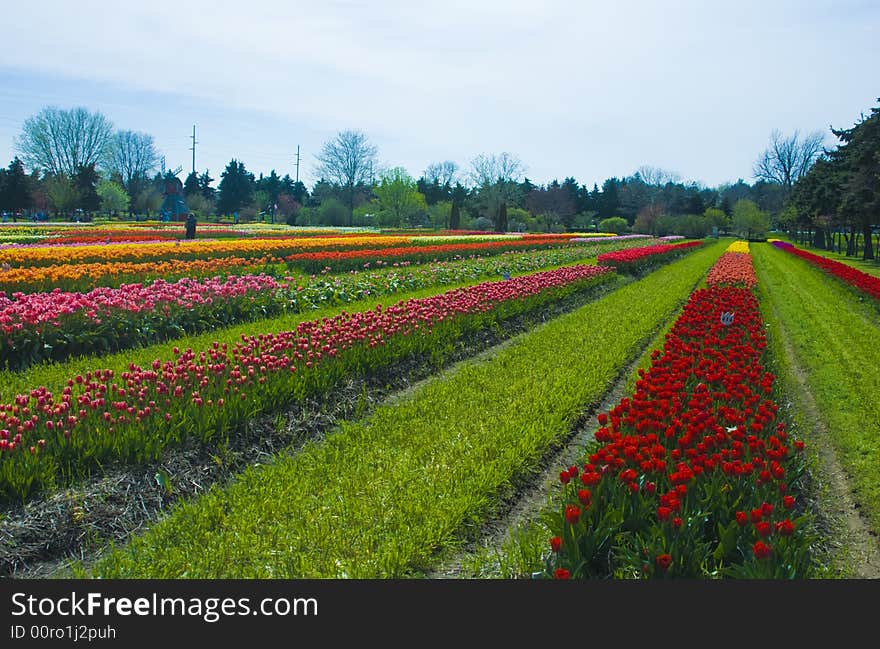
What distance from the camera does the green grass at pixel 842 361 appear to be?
591cm

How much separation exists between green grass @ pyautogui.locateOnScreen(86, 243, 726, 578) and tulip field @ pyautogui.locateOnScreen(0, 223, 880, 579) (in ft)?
0.07

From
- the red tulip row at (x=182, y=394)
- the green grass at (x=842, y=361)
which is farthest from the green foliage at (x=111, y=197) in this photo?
the red tulip row at (x=182, y=394)

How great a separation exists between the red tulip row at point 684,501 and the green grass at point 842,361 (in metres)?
1.59

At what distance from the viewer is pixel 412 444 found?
221 inches

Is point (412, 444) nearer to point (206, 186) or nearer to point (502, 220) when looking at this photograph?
point (502, 220)

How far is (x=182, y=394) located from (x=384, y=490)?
2.03 meters

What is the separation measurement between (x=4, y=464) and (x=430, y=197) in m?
94.6

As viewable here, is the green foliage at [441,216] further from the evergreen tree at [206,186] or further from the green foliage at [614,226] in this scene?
the evergreen tree at [206,186]

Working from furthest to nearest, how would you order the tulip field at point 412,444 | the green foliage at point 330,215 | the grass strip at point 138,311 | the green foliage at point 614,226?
the green foliage at point 614,226 < the green foliage at point 330,215 < the grass strip at point 138,311 < the tulip field at point 412,444

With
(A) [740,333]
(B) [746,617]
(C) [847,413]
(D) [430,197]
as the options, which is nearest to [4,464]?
(B) [746,617]

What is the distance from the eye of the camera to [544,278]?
50.0 feet

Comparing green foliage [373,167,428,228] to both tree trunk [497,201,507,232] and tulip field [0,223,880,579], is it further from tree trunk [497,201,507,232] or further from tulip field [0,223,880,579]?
tulip field [0,223,880,579]

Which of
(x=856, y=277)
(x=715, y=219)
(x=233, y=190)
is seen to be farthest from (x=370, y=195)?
(x=856, y=277)

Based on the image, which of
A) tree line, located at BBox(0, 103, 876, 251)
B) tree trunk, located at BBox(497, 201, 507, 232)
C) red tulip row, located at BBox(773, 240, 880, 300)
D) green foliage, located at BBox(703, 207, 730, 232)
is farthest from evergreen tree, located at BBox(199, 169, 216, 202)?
red tulip row, located at BBox(773, 240, 880, 300)
